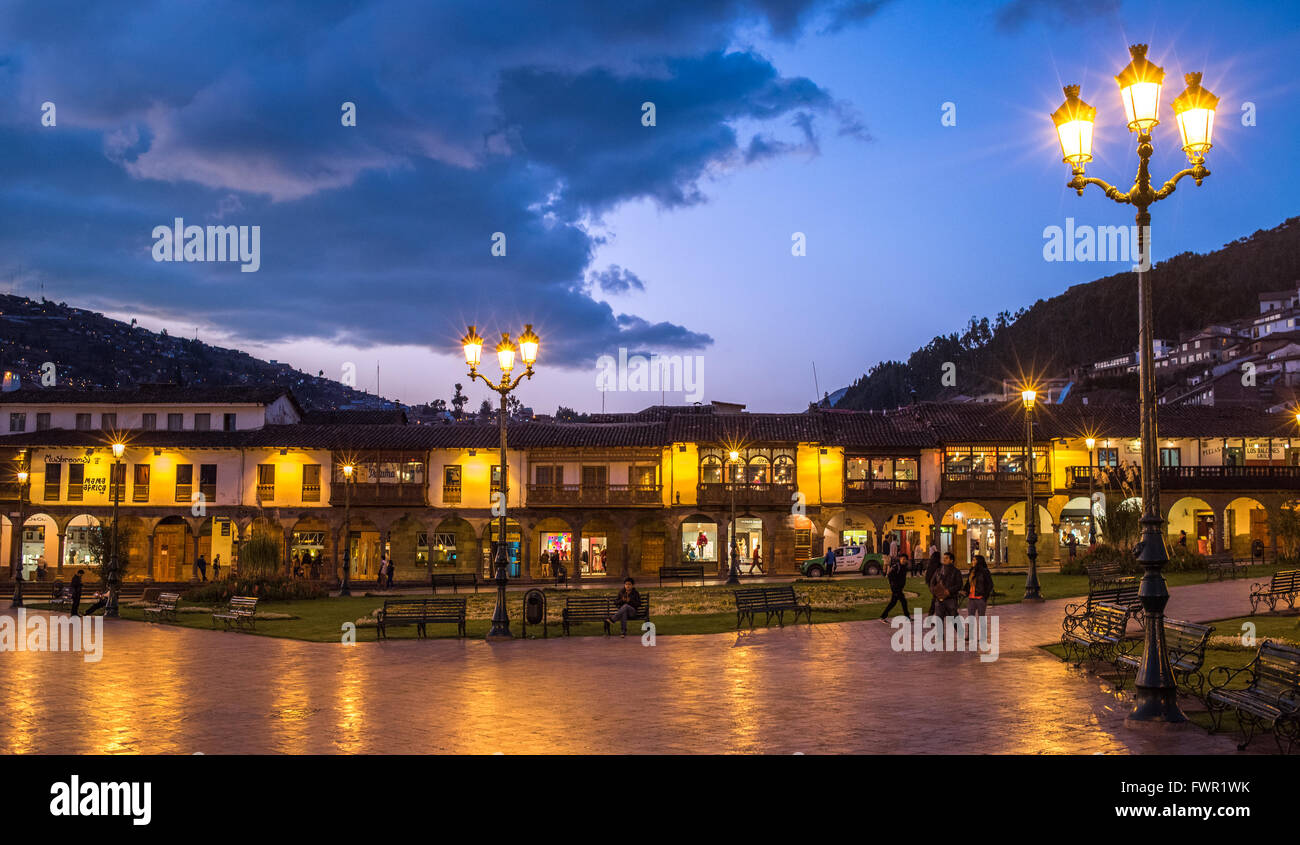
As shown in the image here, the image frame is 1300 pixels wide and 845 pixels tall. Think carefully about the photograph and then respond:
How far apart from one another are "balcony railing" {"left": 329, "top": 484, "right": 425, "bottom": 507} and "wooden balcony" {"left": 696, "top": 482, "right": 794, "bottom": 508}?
46.4 feet

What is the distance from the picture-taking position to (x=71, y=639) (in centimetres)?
2106

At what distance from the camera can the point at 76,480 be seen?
4850 cm

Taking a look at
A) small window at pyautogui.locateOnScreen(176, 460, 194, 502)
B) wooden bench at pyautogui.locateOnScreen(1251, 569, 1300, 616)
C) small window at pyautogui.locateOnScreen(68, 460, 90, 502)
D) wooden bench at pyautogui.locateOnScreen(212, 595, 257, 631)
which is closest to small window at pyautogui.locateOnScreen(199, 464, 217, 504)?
small window at pyautogui.locateOnScreen(176, 460, 194, 502)

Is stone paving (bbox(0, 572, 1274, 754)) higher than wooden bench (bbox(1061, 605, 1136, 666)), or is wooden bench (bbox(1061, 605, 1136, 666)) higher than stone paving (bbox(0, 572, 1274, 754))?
wooden bench (bbox(1061, 605, 1136, 666))

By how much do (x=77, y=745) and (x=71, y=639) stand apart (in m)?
13.2

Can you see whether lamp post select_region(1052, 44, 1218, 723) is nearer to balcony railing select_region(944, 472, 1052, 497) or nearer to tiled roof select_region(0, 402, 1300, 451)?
tiled roof select_region(0, 402, 1300, 451)

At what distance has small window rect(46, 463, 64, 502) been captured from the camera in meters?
48.4

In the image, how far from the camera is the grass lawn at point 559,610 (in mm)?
21375

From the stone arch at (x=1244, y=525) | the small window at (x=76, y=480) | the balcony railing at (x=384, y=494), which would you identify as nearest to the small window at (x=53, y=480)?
the small window at (x=76, y=480)

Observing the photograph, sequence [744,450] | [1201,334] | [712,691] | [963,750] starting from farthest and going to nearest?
[1201,334]
[744,450]
[712,691]
[963,750]
